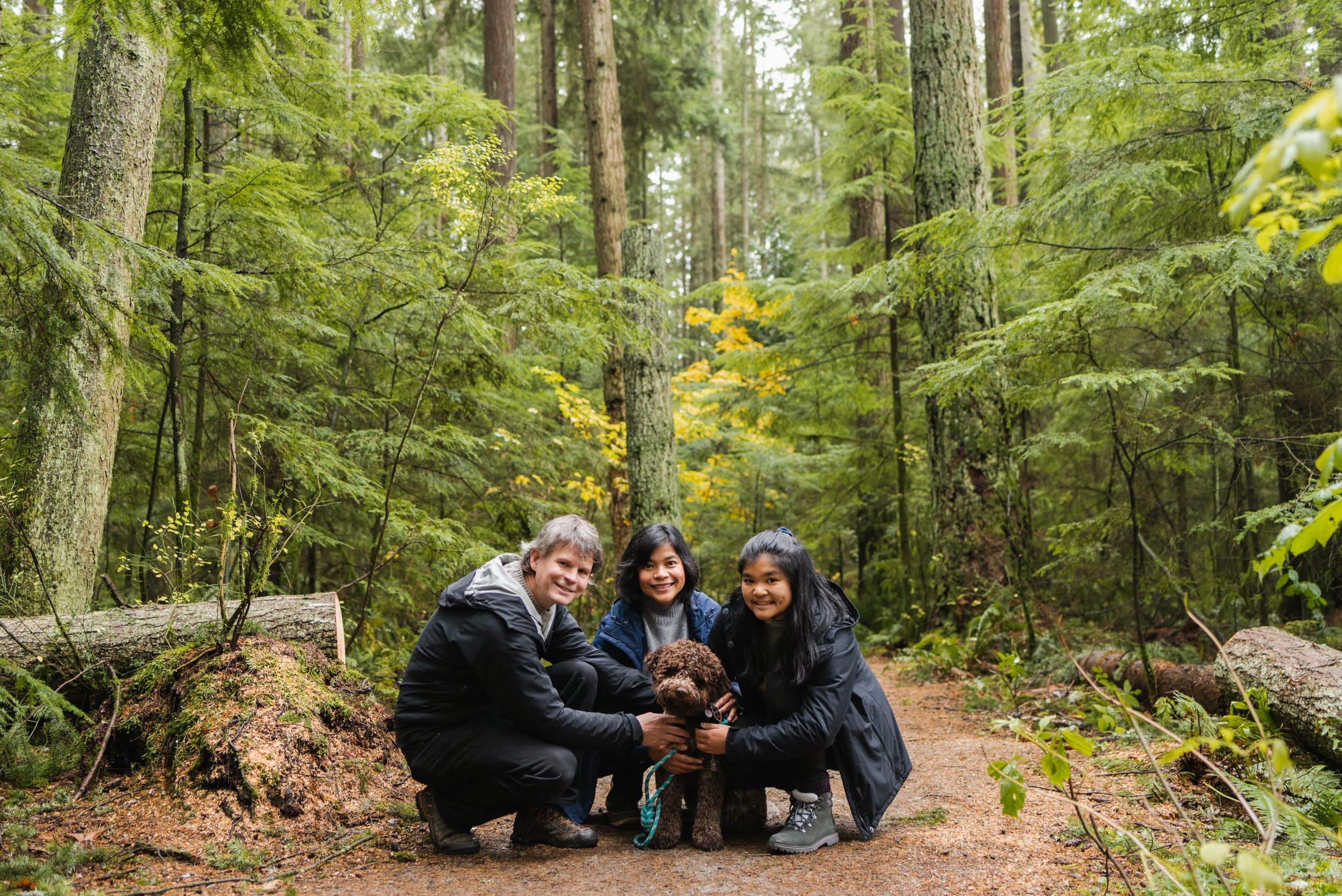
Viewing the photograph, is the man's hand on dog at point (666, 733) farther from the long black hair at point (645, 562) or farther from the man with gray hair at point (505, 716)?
the long black hair at point (645, 562)

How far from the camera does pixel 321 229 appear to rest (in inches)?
311

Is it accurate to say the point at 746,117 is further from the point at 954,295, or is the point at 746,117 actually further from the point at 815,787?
the point at 815,787

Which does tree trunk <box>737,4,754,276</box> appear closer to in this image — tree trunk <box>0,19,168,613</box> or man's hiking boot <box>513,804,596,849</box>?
tree trunk <box>0,19,168,613</box>

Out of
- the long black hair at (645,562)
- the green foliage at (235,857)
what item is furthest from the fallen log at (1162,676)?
the green foliage at (235,857)

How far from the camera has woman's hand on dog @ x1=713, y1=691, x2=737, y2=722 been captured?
356cm

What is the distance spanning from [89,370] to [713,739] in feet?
15.4

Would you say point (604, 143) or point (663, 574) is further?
point (604, 143)

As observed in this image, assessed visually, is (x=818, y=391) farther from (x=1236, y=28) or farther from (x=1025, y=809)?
(x=1025, y=809)

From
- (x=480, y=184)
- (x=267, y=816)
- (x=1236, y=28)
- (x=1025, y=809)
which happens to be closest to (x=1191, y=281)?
(x=1236, y=28)

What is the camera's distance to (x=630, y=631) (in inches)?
163

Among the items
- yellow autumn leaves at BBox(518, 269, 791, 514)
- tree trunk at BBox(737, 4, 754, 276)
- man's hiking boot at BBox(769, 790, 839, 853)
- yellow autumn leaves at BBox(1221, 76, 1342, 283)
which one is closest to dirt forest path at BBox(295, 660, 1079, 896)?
man's hiking boot at BBox(769, 790, 839, 853)

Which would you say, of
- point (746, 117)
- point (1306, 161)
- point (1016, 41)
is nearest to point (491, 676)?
point (1306, 161)

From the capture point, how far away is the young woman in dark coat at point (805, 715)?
11.1ft

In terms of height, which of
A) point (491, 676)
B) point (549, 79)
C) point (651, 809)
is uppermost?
point (549, 79)
